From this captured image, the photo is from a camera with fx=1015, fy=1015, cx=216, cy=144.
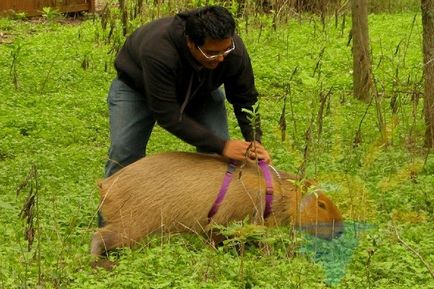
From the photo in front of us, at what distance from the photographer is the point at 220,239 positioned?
5.79 meters

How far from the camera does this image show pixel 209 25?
18.1 feet

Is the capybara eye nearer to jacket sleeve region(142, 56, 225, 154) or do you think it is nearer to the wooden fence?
jacket sleeve region(142, 56, 225, 154)

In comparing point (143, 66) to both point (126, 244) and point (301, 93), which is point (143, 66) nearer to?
point (126, 244)

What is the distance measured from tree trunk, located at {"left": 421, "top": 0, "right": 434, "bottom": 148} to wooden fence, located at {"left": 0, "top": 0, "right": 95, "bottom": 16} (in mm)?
10288

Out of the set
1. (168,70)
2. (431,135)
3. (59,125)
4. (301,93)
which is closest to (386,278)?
(168,70)

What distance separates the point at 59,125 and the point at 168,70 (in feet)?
14.7

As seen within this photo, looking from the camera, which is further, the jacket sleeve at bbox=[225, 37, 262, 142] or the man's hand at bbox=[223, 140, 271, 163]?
the jacket sleeve at bbox=[225, 37, 262, 142]

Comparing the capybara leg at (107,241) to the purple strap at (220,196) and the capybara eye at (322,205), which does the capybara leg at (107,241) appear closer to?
the purple strap at (220,196)

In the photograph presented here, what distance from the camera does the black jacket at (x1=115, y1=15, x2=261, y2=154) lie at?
577cm

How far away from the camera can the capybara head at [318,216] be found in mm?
5633

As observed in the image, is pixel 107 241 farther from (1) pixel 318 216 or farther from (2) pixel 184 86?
(1) pixel 318 216

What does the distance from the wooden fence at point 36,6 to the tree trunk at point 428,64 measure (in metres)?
10.3

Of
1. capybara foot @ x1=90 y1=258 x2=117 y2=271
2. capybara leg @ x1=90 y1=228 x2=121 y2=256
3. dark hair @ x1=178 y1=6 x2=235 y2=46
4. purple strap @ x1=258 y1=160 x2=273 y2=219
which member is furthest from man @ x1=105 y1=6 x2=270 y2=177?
capybara foot @ x1=90 y1=258 x2=117 y2=271

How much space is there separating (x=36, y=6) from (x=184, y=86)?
39.9 ft
